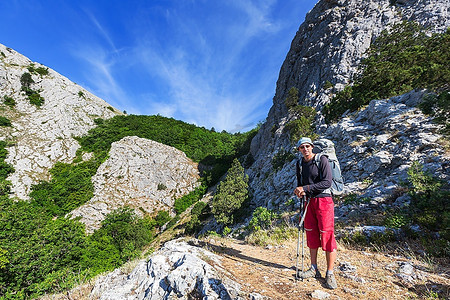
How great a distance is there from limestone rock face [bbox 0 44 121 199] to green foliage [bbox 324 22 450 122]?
53.1 meters

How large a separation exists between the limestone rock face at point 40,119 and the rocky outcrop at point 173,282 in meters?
42.4

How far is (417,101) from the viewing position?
41.9 feet

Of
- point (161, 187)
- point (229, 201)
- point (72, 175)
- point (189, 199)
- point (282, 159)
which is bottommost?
point (229, 201)

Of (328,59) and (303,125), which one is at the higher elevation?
(328,59)

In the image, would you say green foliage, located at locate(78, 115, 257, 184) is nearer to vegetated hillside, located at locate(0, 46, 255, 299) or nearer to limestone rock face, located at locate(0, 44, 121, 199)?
vegetated hillside, located at locate(0, 46, 255, 299)

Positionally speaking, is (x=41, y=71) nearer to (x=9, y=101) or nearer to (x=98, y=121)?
(x=9, y=101)

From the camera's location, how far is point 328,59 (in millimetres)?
29344

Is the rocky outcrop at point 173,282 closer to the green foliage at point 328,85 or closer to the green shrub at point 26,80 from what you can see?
the green foliage at point 328,85

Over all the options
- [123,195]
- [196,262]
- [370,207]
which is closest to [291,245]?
[196,262]

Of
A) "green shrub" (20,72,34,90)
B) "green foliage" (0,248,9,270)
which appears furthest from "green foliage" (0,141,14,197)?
A: "green foliage" (0,248,9,270)

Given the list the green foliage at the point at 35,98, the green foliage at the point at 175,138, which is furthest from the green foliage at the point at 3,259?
the green foliage at the point at 35,98

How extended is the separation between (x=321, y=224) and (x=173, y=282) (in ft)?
10.8

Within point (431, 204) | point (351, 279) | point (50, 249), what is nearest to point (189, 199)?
point (50, 249)

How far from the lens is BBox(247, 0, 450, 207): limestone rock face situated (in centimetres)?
1991
